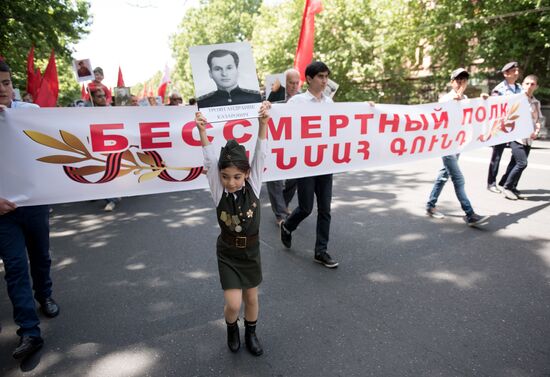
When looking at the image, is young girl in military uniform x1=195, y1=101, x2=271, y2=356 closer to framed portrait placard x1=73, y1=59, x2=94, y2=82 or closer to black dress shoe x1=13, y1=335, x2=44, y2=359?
black dress shoe x1=13, y1=335, x2=44, y2=359

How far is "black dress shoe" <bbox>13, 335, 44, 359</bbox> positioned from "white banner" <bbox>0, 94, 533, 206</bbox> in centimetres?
96

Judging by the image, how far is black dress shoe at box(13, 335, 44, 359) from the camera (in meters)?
2.49

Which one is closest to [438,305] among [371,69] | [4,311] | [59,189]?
[59,189]

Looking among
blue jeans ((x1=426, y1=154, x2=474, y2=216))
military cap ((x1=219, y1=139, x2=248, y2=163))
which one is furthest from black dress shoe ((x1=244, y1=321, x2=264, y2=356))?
blue jeans ((x1=426, y1=154, x2=474, y2=216))

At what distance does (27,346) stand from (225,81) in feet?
7.39

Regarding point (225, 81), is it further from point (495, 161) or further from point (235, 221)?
point (495, 161)

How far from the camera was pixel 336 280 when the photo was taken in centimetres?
351

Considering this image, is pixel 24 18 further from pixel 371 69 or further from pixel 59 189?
pixel 371 69

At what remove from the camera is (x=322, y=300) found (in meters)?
3.16

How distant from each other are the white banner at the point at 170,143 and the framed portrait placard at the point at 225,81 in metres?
0.95

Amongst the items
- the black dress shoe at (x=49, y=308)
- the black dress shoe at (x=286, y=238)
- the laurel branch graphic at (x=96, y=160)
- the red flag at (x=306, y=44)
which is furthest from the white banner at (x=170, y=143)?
the red flag at (x=306, y=44)

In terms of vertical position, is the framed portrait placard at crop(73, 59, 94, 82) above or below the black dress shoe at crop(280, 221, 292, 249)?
above

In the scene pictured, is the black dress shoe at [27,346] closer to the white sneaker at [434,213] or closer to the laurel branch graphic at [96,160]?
the laurel branch graphic at [96,160]

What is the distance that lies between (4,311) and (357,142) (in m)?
3.72
